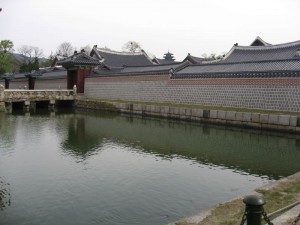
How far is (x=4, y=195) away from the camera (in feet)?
29.3

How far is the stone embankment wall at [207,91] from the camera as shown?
22.5 m

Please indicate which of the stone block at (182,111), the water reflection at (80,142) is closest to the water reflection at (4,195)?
the water reflection at (80,142)

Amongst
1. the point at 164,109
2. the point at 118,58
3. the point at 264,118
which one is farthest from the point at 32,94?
the point at 264,118

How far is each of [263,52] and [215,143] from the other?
19353 millimetres

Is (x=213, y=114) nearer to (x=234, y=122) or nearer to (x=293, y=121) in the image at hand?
(x=234, y=122)

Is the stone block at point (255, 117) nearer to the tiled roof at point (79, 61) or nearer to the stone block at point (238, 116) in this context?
the stone block at point (238, 116)

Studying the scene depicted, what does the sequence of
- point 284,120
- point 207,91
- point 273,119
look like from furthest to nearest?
point 207,91 → point 273,119 → point 284,120

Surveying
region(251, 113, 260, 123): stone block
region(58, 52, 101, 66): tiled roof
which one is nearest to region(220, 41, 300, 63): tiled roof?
region(251, 113, 260, 123): stone block

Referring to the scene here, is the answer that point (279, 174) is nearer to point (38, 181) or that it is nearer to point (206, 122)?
point (38, 181)

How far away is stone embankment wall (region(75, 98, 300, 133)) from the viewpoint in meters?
20.0

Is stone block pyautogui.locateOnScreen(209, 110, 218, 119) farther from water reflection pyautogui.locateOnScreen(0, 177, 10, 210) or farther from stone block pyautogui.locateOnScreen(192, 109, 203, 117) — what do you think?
water reflection pyautogui.locateOnScreen(0, 177, 10, 210)

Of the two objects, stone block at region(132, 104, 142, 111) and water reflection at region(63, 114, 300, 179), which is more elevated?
stone block at region(132, 104, 142, 111)

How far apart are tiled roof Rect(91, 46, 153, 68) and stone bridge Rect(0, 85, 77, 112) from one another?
1010 centimetres

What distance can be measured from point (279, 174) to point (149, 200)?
17.7 ft
